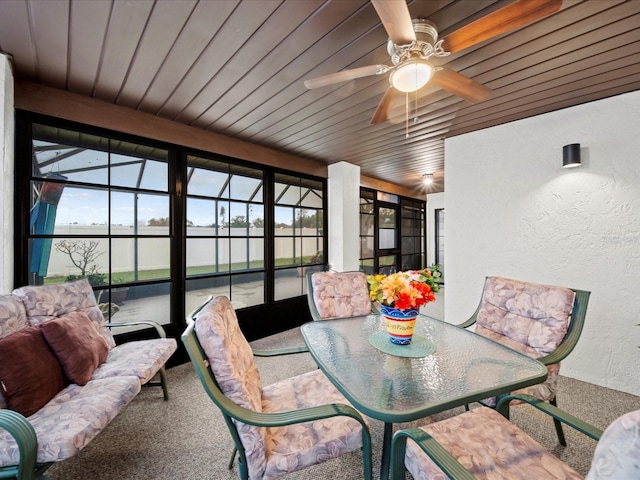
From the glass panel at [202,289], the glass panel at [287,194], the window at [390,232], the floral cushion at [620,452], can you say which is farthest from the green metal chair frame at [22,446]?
the window at [390,232]

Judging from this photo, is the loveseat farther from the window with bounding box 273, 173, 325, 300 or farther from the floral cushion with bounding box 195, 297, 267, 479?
the window with bounding box 273, 173, 325, 300

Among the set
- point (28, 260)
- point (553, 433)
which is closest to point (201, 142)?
point (28, 260)

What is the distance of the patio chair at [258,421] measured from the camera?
1.07 m

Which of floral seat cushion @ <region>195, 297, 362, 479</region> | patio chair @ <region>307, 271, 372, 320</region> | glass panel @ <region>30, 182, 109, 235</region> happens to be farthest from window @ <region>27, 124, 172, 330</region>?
floral seat cushion @ <region>195, 297, 362, 479</region>

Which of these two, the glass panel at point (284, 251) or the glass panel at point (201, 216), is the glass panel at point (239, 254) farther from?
the glass panel at point (284, 251)

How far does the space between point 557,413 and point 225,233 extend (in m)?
3.25

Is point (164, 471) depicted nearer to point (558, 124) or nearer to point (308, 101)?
point (308, 101)

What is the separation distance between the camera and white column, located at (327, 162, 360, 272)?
438 cm

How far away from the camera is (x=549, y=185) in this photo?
274cm

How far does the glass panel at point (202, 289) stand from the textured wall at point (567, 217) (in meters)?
2.87

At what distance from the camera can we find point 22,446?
3.65 ft

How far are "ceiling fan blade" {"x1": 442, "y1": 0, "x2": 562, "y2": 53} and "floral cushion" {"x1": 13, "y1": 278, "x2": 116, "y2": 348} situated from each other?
2.89 metres

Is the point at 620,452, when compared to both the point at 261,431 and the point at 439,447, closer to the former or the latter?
the point at 439,447

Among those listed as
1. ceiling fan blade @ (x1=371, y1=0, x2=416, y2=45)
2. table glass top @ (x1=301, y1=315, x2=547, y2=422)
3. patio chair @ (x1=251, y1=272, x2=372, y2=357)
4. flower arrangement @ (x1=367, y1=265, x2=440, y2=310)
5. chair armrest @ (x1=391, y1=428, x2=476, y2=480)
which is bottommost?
chair armrest @ (x1=391, y1=428, x2=476, y2=480)
